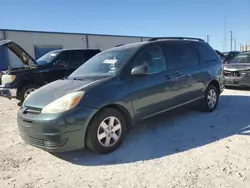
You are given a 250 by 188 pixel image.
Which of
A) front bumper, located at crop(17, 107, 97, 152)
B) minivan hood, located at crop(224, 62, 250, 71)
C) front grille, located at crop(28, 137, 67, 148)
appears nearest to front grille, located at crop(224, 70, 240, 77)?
minivan hood, located at crop(224, 62, 250, 71)

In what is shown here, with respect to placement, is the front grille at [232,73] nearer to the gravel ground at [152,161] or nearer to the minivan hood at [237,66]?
the minivan hood at [237,66]

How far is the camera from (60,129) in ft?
11.5

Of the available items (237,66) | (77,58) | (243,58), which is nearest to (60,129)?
(77,58)

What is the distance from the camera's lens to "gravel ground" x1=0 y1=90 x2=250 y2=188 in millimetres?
3145

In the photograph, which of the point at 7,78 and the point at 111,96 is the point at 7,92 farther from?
the point at 111,96

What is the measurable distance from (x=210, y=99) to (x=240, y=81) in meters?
3.74

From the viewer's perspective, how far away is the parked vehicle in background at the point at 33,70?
7.47 m

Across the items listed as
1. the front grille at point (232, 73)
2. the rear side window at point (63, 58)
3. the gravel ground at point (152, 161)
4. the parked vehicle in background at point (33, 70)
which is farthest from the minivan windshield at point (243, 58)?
the rear side window at point (63, 58)

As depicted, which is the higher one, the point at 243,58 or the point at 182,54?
the point at 182,54

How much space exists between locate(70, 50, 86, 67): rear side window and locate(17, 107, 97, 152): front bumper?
533cm

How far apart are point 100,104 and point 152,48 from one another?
1696mm

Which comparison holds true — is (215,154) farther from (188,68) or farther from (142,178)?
(188,68)

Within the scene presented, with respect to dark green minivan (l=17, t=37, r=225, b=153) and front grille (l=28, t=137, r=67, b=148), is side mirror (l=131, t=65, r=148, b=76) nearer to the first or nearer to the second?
dark green minivan (l=17, t=37, r=225, b=153)

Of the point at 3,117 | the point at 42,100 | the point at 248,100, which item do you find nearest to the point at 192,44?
the point at 248,100
